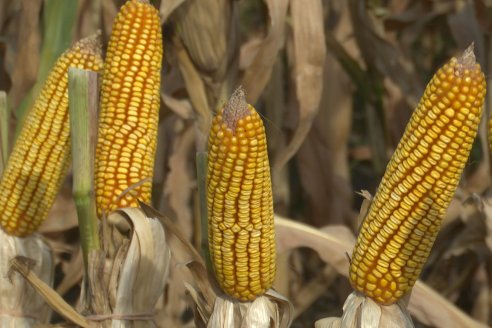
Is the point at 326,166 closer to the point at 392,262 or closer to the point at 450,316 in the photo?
the point at 450,316

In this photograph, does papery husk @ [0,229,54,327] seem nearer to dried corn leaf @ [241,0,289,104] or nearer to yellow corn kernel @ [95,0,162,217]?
yellow corn kernel @ [95,0,162,217]

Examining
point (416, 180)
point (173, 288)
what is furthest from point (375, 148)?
point (416, 180)

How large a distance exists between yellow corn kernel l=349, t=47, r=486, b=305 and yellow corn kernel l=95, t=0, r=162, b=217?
609 mm

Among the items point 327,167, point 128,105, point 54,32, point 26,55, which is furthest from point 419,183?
point 327,167

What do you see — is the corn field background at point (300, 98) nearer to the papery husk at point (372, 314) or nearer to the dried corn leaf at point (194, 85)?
the dried corn leaf at point (194, 85)

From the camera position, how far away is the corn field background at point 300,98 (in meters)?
3.38

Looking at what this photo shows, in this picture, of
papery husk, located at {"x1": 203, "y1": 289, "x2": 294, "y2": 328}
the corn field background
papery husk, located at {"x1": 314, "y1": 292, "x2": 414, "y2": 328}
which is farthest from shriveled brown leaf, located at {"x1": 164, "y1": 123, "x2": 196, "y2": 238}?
papery husk, located at {"x1": 314, "y1": 292, "x2": 414, "y2": 328}

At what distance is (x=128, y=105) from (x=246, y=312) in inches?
23.3

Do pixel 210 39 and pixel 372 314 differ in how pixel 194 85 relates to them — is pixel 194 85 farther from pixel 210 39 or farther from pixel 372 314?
pixel 372 314

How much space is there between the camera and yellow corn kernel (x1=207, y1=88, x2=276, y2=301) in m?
2.01

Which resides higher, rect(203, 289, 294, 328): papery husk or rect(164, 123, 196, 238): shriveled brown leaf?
rect(203, 289, 294, 328): papery husk

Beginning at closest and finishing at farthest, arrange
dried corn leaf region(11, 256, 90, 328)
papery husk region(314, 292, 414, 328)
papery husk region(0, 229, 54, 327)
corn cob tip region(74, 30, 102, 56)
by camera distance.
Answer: papery husk region(314, 292, 414, 328) < dried corn leaf region(11, 256, 90, 328) < corn cob tip region(74, 30, 102, 56) < papery husk region(0, 229, 54, 327)

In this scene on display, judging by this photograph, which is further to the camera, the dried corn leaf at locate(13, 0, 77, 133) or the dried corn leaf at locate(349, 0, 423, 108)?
the dried corn leaf at locate(349, 0, 423, 108)

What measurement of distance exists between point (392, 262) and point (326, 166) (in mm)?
2153
